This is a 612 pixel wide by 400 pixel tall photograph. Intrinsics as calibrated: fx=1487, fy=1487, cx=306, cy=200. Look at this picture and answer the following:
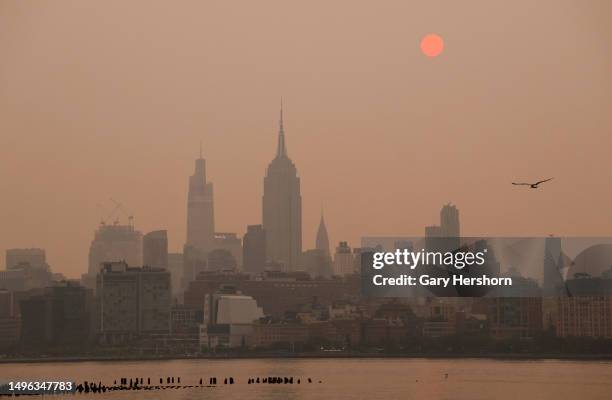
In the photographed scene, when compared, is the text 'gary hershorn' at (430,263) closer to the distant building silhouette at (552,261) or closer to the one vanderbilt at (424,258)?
the one vanderbilt at (424,258)

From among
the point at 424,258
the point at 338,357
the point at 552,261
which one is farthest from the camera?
the point at 338,357

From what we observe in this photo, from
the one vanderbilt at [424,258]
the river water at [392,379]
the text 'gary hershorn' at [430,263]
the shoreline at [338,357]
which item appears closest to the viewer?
the one vanderbilt at [424,258]

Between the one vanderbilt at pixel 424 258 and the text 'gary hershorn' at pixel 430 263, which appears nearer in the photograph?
the one vanderbilt at pixel 424 258

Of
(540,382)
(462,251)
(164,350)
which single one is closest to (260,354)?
(164,350)

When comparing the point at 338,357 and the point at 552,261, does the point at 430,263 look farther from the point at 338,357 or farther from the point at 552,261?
the point at 338,357

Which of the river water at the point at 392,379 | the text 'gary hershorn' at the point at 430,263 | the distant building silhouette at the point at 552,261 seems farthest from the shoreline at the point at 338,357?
the text 'gary hershorn' at the point at 430,263

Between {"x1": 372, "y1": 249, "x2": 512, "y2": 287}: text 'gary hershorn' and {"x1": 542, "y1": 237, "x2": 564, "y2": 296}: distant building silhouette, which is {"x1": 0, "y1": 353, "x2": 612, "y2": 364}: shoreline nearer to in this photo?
{"x1": 542, "y1": 237, "x2": 564, "y2": 296}: distant building silhouette

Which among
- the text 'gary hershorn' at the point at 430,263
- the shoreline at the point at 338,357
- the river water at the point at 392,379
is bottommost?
the river water at the point at 392,379

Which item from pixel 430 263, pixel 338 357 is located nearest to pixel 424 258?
pixel 430 263
